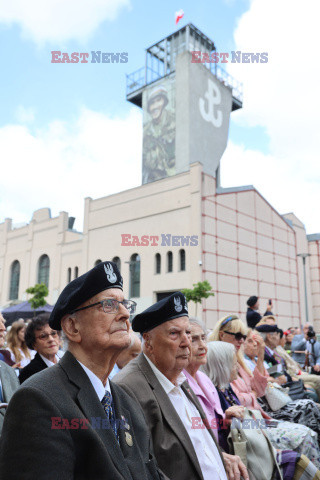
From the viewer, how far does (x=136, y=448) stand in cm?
181

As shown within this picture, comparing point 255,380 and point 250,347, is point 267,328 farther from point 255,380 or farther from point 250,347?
point 255,380

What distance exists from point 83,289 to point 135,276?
2391cm

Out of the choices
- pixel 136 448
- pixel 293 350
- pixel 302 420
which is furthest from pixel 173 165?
pixel 136 448

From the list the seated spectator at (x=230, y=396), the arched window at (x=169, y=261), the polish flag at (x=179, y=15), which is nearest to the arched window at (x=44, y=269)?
the arched window at (x=169, y=261)

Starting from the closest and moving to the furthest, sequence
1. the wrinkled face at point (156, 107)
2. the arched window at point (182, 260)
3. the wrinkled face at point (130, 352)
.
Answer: the wrinkled face at point (130, 352) < the arched window at point (182, 260) < the wrinkled face at point (156, 107)

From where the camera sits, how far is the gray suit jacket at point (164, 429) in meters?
2.32

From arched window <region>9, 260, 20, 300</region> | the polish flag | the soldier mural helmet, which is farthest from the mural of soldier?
arched window <region>9, 260, 20, 300</region>

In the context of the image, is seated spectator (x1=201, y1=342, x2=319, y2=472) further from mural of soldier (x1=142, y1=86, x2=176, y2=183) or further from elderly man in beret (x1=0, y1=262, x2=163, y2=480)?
mural of soldier (x1=142, y1=86, x2=176, y2=183)

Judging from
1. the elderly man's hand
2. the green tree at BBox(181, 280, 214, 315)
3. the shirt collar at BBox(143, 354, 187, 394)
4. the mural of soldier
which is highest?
the mural of soldier

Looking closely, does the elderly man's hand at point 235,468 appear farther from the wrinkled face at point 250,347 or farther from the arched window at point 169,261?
the arched window at point 169,261

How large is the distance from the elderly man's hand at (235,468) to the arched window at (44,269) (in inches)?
1178

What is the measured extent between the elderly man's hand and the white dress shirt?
0.17 meters

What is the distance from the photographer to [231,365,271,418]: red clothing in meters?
4.05

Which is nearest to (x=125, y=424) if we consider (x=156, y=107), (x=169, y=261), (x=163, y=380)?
(x=163, y=380)
